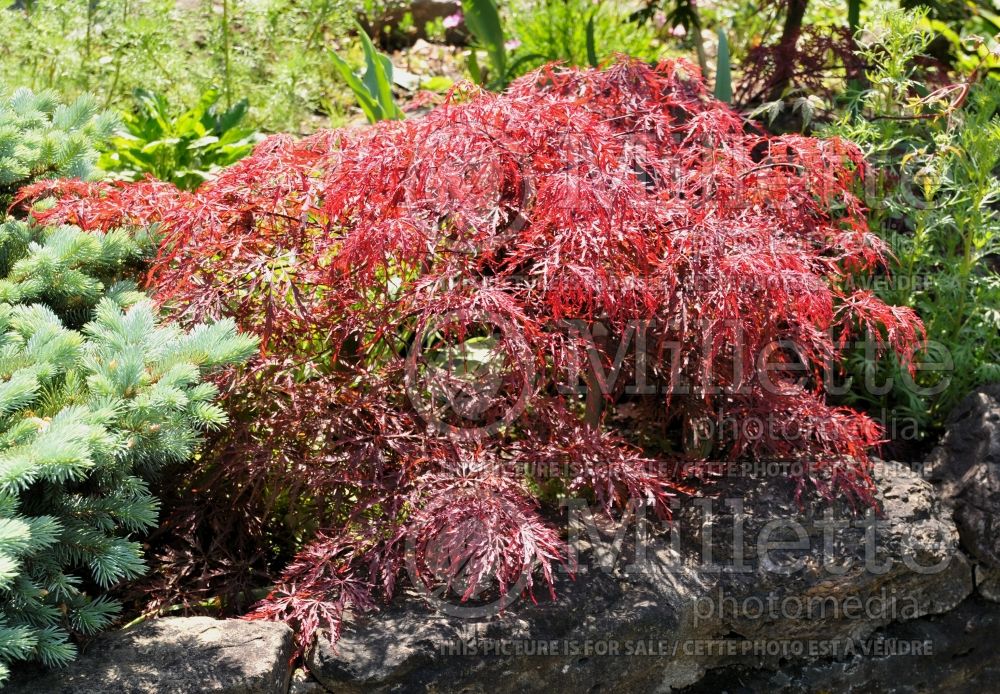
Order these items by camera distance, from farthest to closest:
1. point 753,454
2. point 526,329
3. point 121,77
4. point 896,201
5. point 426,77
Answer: point 426,77
point 121,77
point 896,201
point 753,454
point 526,329

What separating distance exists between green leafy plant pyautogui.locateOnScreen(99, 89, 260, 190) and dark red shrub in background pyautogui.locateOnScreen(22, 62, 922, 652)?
1235mm

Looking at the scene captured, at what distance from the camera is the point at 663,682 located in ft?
9.57

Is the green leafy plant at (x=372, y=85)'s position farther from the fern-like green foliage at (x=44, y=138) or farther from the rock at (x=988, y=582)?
the rock at (x=988, y=582)

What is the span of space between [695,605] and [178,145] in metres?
2.92

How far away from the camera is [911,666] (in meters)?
3.13

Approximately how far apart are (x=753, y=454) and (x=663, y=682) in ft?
2.50

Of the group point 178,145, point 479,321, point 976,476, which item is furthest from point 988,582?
point 178,145

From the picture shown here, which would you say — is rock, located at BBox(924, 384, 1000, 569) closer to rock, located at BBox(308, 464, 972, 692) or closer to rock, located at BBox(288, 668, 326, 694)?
rock, located at BBox(308, 464, 972, 692)

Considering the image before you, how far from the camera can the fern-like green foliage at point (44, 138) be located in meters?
2.93

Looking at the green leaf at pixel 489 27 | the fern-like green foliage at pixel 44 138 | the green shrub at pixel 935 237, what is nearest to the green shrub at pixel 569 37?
the green leaf at pixel 489 27

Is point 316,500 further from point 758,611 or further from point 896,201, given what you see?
point 896,201

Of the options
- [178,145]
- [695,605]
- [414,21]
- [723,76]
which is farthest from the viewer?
[414,21]

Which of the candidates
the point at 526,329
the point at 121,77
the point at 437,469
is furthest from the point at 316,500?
the point at 121,77

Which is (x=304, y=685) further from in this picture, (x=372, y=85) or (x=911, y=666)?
(x=372, y=85)
